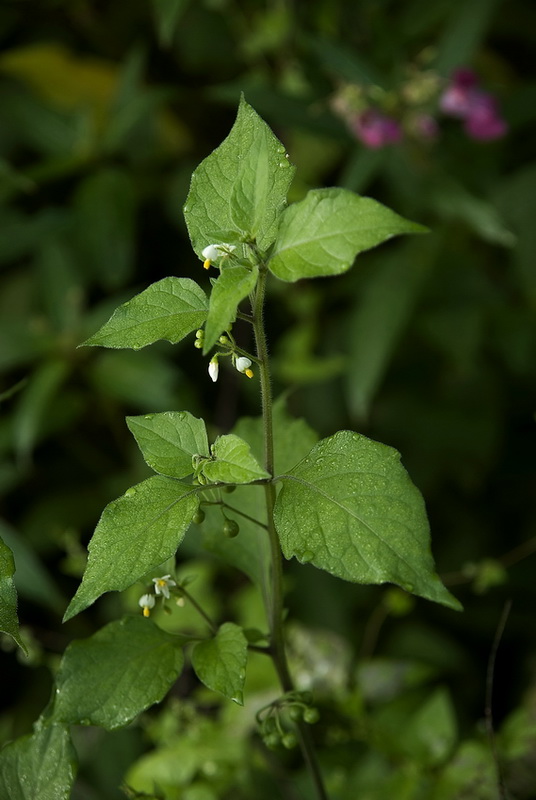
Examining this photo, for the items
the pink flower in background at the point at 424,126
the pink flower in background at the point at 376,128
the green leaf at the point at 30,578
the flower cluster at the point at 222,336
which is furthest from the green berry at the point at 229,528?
the pink flower in background at the point at 424,126

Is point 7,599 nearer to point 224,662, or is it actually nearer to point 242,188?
point 224,662

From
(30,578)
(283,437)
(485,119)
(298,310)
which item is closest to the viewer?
(283,437)

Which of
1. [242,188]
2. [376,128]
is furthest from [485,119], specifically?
[242,188]

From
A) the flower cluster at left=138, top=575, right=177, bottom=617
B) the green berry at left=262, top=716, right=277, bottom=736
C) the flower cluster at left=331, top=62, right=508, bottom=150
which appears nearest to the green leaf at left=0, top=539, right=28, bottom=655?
the flower cluster at left=138, top=575, right=177, bottom=617

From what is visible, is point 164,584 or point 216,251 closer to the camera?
point 216,251

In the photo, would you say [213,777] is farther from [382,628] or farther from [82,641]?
[382,628]

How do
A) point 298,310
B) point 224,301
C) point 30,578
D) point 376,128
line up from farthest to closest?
point 298,310
point 376,128
point 30,578
point 224,301

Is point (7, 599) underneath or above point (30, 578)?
above

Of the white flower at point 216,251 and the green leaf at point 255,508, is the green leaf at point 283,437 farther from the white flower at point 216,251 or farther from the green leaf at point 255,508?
the white flower at point 216,251

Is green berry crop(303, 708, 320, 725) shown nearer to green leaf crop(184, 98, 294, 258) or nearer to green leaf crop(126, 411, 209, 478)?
green leaf crop(126, 411, 209, 478)
